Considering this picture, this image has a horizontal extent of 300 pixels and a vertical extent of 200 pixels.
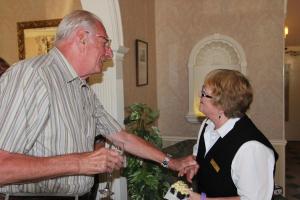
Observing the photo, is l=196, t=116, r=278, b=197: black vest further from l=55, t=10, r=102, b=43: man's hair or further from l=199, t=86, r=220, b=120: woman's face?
l=55, t=10, r=102, b=43: man's hair

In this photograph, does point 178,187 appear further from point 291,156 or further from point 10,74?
point 291,156

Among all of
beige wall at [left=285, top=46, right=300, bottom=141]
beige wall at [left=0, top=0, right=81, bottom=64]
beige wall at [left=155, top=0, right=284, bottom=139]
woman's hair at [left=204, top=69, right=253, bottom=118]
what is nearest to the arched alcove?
beige wall at [left=155, top=0, right=284, bottom=139]

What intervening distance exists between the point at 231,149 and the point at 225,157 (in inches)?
2.0

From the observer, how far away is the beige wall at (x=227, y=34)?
161 inches

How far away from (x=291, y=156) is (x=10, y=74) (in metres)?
7.20

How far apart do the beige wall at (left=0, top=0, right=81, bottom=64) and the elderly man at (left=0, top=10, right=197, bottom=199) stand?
268cm

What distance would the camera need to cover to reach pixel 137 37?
3.67 meters

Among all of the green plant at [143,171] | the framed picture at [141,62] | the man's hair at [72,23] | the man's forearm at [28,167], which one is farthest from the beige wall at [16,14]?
the man's forearm at [28,167]

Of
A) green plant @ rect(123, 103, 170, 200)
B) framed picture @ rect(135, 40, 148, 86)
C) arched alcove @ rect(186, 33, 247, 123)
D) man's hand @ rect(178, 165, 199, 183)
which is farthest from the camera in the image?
arched alcove @ rect(186, 33, 247, 123)

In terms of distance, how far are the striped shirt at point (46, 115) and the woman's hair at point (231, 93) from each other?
660 mm

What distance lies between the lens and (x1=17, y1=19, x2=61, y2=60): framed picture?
408 cm

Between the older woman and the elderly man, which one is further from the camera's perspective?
the older woman

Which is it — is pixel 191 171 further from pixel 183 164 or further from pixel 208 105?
pixel 208 105

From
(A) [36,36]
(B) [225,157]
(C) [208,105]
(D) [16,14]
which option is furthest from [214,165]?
(D) [16,14]
